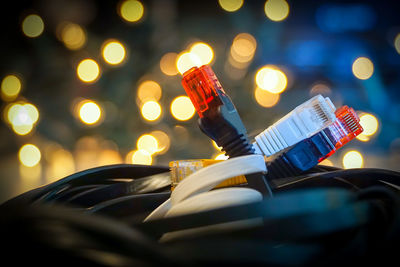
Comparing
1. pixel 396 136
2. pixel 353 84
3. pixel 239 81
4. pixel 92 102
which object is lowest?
pixel 396 136

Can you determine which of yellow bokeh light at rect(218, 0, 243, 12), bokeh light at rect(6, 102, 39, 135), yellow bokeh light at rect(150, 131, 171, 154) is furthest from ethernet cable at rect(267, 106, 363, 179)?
bokeh light at rect(6, 102, 39, 135)

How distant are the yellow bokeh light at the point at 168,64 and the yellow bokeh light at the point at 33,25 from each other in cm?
45

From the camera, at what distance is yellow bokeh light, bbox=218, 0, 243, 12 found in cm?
104

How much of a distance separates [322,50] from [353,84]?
0.64ft

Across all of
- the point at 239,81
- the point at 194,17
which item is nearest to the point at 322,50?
the point at 239,81

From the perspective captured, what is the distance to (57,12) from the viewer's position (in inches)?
40.2

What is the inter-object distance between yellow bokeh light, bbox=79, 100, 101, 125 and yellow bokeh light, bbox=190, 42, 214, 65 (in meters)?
0.43

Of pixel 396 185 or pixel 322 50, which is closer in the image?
pixel 396 185

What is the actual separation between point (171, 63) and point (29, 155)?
0.61m

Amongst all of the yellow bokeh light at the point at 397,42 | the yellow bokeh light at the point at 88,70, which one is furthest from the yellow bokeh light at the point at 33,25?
the yellow bokeh light at the point at 397,42

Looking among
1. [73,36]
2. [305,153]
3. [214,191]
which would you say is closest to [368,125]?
[305,153]

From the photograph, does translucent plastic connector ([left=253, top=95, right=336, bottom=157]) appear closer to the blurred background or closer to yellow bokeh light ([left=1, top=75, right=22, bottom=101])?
the blurred background

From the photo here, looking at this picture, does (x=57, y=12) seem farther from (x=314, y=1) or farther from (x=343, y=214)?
(x=343, y=214)

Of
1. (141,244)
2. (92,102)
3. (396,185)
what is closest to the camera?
(141,244)
